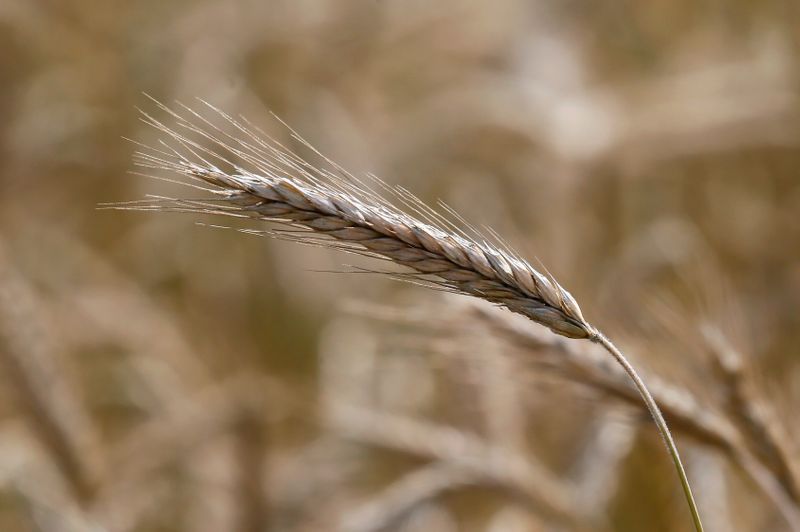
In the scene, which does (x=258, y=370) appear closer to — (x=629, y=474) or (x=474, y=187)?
(x=474, y=187)

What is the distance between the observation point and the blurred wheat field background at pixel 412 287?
1.21 m

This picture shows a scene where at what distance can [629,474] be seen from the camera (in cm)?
130

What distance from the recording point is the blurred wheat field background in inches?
47.7

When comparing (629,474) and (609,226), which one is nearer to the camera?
(629,474)

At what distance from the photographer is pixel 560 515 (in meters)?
1.23

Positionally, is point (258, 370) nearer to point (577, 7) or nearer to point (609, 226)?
point (609, 226)

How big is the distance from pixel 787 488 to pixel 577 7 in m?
1.94

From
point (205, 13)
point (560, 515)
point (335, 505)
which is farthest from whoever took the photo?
point (205, 13)

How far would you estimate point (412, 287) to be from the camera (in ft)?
7.41

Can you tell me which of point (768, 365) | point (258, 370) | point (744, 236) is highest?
point (744, 236)

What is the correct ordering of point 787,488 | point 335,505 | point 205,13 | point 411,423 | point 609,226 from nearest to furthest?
point 787,488
point 411,423
point 335,505
point 609,226
point 205,13

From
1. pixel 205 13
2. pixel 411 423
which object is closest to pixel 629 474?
pixel 411 423

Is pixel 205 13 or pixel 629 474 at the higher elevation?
pixel 205 13

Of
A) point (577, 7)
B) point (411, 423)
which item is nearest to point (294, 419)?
point (411, 423)
